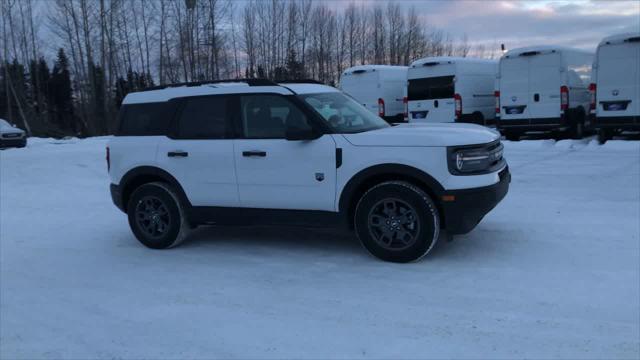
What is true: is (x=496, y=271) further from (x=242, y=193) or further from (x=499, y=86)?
(x=499, y=86)

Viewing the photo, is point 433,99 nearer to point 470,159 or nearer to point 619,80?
point 619,80

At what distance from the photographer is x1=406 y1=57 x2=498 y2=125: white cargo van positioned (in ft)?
60.0

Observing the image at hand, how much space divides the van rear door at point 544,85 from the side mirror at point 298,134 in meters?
12.4

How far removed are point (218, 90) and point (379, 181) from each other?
7.01 ft

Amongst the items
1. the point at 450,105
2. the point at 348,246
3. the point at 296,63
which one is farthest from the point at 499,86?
the point at 296,63

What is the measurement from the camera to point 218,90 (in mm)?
6555

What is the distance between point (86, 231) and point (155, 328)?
414cm

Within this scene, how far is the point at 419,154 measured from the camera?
220 inches

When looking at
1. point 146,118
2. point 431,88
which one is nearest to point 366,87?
point 431,88

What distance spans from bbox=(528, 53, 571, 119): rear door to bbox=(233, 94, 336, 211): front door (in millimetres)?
12291

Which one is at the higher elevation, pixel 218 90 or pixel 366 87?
pixel 366 87

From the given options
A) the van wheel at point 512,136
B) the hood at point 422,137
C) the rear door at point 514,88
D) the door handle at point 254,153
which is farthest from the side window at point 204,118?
the van wheel at point 512,136

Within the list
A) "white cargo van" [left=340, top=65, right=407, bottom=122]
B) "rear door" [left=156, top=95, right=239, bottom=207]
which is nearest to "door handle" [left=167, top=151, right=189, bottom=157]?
"rear door" [left=156, top=95, right=239, bottom=207]

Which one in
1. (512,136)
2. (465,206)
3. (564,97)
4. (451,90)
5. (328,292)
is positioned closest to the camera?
(328,292)
